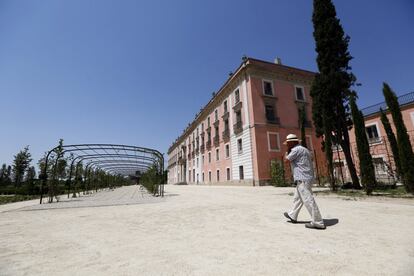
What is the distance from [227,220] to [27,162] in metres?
43.4

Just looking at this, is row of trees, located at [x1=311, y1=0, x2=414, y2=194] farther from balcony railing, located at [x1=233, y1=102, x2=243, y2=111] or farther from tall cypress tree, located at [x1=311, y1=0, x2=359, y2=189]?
balcony railing, located at [x1=233, y1=102, x2=243, y2=111]

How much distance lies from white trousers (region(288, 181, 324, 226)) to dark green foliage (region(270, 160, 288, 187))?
530 inches

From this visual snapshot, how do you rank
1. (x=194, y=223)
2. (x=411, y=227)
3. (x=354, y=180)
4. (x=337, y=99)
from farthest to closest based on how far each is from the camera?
(x=337, y=99), (x=354, y=180), (x=194, y=223), (x=411, y=227)

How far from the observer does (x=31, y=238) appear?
11.4 feet

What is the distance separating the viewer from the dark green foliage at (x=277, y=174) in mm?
16672

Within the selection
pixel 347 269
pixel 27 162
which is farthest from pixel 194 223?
pixel 27 162

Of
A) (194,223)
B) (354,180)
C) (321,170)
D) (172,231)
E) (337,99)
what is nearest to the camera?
(172,231)

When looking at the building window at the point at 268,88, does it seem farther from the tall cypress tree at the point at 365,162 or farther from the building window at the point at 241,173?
the tall cypress tree at the point at 365,162

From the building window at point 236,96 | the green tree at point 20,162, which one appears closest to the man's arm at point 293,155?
the building window at point 236,96

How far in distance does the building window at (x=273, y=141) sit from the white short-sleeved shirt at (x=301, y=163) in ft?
54.9

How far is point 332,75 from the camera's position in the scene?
12.1 metres

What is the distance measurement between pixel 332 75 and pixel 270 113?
939 centimetres

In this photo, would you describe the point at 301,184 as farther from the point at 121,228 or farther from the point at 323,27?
the point at 323,27

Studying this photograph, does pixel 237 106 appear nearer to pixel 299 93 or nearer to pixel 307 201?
pixel 299 93
